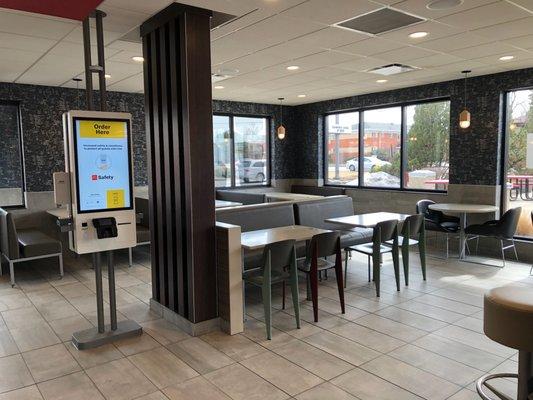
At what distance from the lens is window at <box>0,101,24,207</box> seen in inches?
271

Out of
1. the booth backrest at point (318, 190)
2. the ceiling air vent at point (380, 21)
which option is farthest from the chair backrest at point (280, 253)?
the booth backrest at point (318, 190)

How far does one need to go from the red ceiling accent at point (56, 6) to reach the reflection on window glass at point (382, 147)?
20.0 ft

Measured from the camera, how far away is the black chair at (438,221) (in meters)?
6.71

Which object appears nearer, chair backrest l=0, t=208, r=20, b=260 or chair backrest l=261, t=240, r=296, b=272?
chair backrest l=261, t=240, r=296, b=272

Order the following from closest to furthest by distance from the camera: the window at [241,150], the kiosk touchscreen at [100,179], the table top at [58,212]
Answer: the kiosk touchscreen at [100,179], the table top at [58,212], the window at [241,150]

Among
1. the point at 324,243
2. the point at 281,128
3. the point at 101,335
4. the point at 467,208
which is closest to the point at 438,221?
the point at 467,208

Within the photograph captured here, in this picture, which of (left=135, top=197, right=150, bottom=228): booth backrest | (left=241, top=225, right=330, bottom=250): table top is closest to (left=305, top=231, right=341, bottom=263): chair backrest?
(left=241, top=225, right=330, bottom=250): table top

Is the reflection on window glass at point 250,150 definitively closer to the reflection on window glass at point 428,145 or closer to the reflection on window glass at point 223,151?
the reflection on window glass at point 223,151

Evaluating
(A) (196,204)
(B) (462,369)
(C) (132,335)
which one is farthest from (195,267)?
(B) (462,369)

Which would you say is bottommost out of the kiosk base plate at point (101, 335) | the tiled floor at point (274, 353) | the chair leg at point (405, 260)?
the tiled floor at point (274, 353)

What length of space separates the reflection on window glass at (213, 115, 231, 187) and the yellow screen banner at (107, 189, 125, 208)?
5.53m

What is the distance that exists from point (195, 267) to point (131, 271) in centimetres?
267

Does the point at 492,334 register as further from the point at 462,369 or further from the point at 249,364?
the point at 249,364

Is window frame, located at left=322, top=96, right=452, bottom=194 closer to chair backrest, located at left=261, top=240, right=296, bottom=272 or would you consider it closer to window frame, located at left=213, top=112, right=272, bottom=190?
window frame, located at left=213, top=112, right=272, bottom=190
